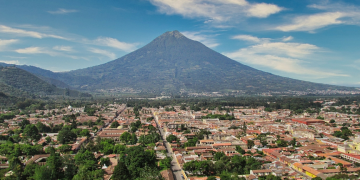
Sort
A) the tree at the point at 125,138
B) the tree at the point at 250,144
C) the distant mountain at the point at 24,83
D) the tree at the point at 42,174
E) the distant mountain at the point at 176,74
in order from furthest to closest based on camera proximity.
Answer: the distant mountain at the point at 176,74, the distant mountain at the point at 24,83, the tree at the point at 125,138, the tree at the point at 250,144, the tree at the point at 42,174

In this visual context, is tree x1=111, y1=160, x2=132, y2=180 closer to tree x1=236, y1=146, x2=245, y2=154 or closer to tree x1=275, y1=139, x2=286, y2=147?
tree x1=236, y1=146, x2=245, y2=154

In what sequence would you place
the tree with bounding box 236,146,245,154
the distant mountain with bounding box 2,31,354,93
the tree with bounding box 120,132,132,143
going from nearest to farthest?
the tree with bounding box 236,146,245,154
the tree with bounding box 120,132,132,143
the distant mountain with bounding box 2,31,354,93

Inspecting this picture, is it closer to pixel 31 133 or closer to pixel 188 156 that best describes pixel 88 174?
pixel 188 156

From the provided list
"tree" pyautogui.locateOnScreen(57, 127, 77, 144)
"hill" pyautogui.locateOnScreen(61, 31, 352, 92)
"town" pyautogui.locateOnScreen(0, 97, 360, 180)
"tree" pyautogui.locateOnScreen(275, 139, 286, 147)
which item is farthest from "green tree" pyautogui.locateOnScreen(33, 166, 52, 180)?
"hill" pyautogui.locateOnScreen(61, 31, 352, 92)

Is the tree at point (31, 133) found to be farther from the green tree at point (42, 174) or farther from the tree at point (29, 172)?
the green tree at point (42, 174)

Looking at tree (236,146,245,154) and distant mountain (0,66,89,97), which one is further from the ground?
distant mountain (0,66,89,97)

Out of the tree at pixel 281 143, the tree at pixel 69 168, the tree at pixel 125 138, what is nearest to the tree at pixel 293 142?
the tree at pixel 281 143

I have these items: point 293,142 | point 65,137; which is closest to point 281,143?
point 293,142

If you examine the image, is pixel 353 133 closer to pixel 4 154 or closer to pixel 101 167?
pixel 101 167
